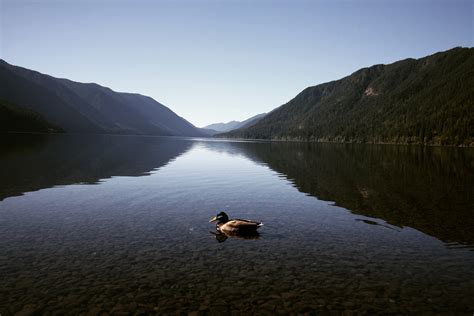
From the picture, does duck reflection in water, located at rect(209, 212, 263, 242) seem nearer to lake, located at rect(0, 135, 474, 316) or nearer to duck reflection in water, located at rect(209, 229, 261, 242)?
duck reflection in water, located at rect(209, 229, 261, 242)

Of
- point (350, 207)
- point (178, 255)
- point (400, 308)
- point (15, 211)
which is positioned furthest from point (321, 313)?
point (15, 211)

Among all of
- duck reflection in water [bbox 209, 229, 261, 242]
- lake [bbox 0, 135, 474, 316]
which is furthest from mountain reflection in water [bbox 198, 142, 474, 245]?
duck reflection in water [bbox 209, 229, 261, 242]

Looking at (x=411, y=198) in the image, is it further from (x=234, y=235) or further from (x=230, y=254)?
(x=230, y=254)

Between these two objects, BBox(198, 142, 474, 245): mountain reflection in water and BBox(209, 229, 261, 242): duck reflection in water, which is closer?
BBox(209, 229, 261, 242): duck reflection in water

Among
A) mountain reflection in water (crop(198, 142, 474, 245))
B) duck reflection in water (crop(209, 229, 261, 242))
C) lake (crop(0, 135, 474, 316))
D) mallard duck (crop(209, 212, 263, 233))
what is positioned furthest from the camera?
mountain reflection in water (crop(198, 142, 474, 245))

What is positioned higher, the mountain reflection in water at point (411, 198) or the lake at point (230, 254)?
the lake at point (230, 254)

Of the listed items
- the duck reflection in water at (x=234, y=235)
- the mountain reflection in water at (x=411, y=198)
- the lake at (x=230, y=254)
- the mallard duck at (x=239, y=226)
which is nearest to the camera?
the lake at (x=230, y=254)

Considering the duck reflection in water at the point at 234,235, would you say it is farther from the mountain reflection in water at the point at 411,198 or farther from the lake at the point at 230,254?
the mountain reflection in water at the point at 411,198

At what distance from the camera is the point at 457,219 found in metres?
26.3

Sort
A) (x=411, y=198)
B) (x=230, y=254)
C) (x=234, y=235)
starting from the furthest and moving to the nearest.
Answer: (x=411, y=198), (x=234, y=235), (x=230, y=254)

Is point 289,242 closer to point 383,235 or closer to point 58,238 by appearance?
point 383,235

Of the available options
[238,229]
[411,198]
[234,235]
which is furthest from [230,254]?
[411,198]

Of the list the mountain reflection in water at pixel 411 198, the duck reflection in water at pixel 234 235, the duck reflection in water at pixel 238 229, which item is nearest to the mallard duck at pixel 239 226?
the duck reflection in water at pixel 238 229

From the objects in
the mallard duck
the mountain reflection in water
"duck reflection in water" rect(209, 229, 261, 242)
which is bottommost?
the mountain reflection in water
